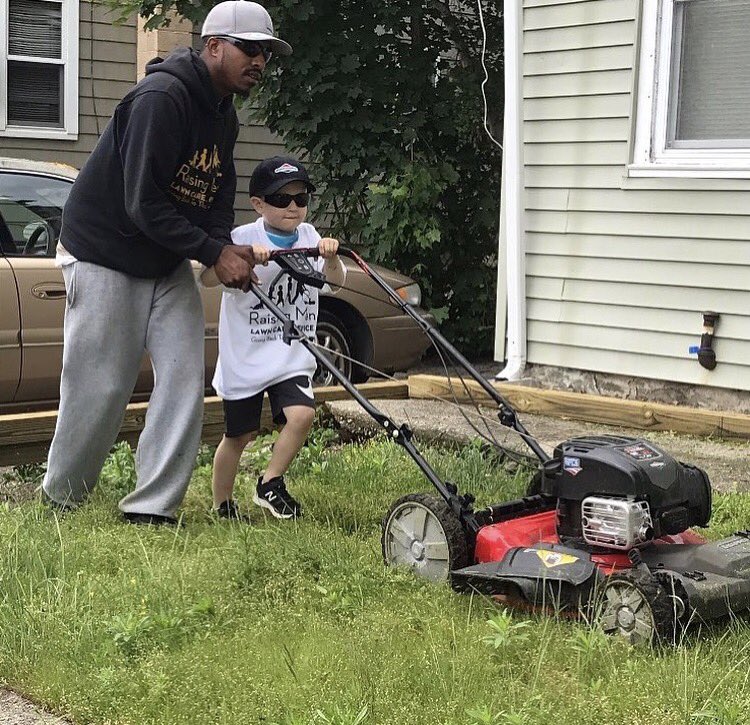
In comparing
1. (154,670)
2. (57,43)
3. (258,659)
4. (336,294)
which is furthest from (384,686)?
(57,43)

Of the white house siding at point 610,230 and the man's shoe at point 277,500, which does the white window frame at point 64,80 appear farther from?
the man's shoe at point 277,500

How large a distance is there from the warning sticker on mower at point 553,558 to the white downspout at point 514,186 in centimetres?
409

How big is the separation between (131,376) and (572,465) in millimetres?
2061

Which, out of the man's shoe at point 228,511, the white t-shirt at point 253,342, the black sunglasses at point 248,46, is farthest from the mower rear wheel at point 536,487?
the black sunglasses at point 248,46

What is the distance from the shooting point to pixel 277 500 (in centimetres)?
506

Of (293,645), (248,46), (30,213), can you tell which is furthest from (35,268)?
(293,645)

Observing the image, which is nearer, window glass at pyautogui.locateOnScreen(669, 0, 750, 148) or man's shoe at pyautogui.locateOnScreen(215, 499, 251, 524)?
man's shoe at pyautogui.locateOnScreen(215, 499, 251, 524)

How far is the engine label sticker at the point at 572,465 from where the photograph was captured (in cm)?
379

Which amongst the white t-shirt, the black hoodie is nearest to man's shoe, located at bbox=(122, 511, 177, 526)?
the white t-shirt

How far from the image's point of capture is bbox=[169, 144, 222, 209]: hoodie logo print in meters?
4.83

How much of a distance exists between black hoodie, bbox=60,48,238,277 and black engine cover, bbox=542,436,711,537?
5.24ft

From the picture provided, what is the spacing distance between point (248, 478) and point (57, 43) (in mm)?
8053

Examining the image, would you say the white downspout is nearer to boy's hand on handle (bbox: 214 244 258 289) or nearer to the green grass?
the green grass

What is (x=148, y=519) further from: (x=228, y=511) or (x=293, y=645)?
(x=293, y=645)
